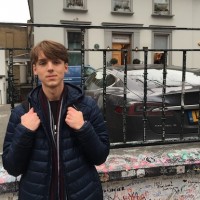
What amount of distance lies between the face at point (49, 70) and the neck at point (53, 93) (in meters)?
0.03

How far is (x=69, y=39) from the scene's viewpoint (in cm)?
1708

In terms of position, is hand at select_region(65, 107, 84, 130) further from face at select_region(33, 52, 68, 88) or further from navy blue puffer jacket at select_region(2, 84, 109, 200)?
face at select_region(33, 52, 68, 88)

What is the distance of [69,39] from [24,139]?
15.9 m

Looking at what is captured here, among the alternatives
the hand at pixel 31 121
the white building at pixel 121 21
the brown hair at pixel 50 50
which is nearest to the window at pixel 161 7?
the white building at pixel 121 21

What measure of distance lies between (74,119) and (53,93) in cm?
20

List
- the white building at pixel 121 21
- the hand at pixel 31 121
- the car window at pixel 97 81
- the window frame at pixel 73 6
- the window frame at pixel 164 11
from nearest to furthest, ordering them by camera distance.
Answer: the hand at pixel 31 121, the car window at pixel 97 81, the white building at pixel 121 21, the window frame at pixel 73 6, the window frame at pixel 164 11

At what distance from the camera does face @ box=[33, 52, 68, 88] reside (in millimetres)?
1688

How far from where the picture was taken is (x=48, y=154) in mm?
1707

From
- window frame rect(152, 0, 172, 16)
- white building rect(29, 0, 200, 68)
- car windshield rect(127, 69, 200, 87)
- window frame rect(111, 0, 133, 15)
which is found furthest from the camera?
window frame rect(152, 0, 172, 16)

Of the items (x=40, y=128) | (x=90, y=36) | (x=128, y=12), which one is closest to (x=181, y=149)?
(x=40, y=128)

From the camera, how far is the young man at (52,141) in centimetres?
167

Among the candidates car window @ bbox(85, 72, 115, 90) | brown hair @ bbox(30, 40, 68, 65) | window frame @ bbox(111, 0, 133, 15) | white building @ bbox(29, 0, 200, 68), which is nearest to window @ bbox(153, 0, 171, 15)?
white building @ bbox(29, 0, 200, 68)

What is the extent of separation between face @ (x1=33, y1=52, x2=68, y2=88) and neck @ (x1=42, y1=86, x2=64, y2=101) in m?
0.03

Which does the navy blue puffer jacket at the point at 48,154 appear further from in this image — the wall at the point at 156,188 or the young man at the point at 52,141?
the wall at the point at 156,188
